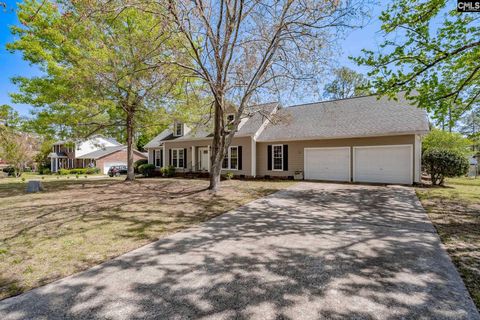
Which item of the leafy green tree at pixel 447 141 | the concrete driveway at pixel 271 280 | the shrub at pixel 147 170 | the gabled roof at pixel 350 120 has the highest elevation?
the gabled roof at pixel 350 120

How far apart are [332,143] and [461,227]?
9.24 m

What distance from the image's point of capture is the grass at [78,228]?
11.8 ft

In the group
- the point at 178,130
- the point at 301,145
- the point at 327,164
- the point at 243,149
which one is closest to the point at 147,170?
the point at 178,130

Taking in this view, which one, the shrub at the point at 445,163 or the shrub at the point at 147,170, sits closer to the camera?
the shrub at the point at 445,163

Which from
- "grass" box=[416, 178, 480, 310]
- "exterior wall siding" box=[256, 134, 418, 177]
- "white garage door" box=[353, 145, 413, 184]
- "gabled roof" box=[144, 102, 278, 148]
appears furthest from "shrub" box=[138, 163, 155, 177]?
"grass" box=[416, 178, 480, 310]

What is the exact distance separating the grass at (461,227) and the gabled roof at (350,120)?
4346 millimetres

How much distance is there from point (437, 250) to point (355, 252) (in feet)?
4.77

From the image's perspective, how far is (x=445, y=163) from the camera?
1143cm

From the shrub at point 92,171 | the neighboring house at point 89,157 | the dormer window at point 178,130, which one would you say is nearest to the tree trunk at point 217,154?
the dormer window at point 178,130

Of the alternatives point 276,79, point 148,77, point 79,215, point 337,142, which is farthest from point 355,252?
point 337,142

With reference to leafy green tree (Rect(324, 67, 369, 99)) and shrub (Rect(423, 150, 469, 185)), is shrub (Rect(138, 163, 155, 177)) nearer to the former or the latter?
shrub (Rect(423, 150, 469, 185))

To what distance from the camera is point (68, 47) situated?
11.1 m

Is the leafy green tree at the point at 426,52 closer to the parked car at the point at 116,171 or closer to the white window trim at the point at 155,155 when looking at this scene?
the white window trim at the point at 155,155

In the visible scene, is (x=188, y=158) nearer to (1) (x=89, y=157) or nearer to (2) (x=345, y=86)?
(2) (x=345, y=86)
